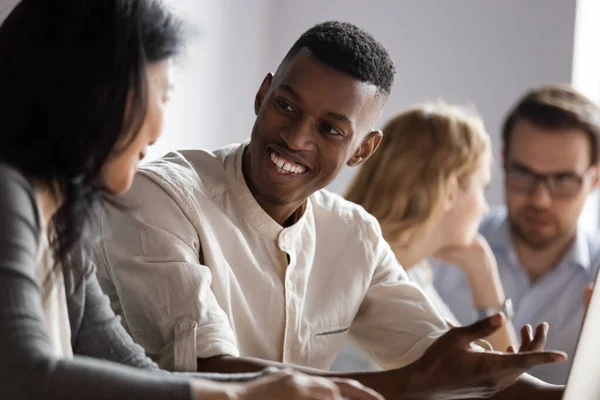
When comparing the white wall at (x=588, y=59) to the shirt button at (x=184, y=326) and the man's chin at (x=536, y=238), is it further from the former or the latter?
the shirt button at (x=184, y=326)

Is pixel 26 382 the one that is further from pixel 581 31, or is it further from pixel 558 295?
pixel 581 31

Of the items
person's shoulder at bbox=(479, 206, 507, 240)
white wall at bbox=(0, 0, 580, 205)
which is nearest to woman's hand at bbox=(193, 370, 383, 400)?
person's shoulder at bbox=(479, 206, 507, 240)

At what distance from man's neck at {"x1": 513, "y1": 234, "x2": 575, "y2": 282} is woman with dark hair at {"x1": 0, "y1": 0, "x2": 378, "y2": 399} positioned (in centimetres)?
192

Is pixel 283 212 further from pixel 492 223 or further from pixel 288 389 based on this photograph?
pixel 492 223

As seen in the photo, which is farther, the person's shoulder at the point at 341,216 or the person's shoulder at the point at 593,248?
the person's shoulder at the point at 593,248

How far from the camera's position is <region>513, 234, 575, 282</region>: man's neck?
9.05 feet

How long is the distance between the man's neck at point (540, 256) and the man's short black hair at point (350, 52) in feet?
4.77

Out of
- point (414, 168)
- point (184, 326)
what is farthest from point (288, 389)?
point (414, 168)

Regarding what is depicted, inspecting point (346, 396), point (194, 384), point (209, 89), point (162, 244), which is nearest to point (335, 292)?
point (162, 244)

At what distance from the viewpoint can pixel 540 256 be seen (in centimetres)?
279

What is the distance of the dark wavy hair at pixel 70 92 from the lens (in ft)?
3.03

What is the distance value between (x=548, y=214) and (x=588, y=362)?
1.68 metres

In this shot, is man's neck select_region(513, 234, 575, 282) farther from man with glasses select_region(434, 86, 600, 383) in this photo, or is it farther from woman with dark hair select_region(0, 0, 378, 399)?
woman with dark hair select_region(0, 0, 378, 399)

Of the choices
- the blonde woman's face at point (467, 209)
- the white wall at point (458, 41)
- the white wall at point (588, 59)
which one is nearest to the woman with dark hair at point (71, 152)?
the blonde woman's face at point (467, 209)
